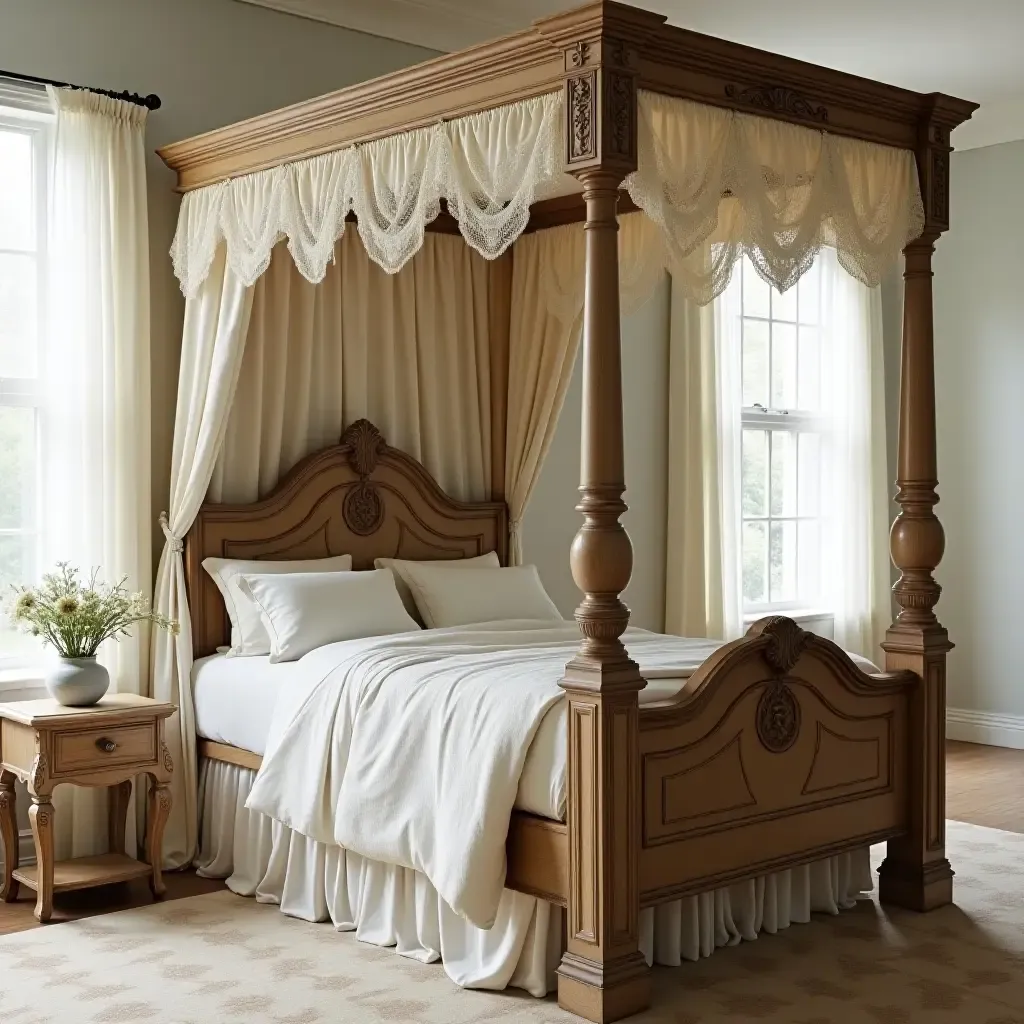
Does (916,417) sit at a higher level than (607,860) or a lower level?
higher

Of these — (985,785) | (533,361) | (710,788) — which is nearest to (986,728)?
(985,785)

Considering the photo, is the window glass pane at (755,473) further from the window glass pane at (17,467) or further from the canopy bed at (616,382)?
the window glass pane at (17,467)

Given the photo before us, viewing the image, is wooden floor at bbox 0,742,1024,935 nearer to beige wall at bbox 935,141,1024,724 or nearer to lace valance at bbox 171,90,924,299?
beige wall at bbox 935,141,1024,724

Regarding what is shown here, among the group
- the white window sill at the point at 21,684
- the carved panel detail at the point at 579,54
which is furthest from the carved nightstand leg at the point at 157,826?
the carved panel detail at the point at 579,54

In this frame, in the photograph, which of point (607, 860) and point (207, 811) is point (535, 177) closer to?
point (607, 860)

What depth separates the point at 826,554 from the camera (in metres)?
7.56

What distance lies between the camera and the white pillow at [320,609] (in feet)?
15.2

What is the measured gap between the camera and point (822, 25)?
579cm

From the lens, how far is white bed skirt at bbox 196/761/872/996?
367 centimetres

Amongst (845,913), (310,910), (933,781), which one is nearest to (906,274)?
(933,781)

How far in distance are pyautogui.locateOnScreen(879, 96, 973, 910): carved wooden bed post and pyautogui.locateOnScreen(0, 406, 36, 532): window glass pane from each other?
112 inches

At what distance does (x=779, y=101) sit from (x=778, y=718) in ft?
5.51

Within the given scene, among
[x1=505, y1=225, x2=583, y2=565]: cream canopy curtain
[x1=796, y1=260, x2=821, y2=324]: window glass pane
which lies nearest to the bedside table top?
[x1=505, y1=225, x2=583, y2=565]: cream canopy curtain

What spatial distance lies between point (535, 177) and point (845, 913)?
7.81ft
